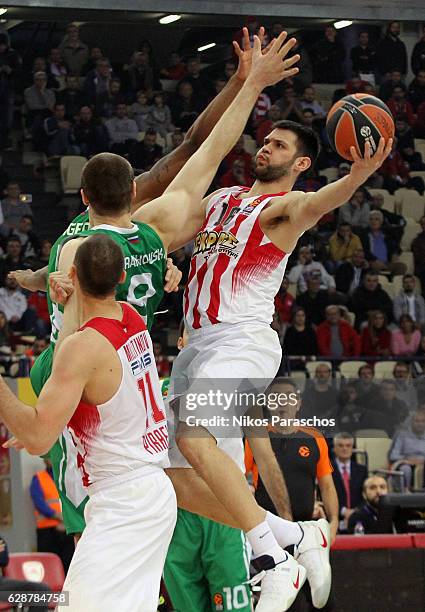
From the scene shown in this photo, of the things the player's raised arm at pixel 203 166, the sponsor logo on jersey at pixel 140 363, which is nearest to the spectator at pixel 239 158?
the player's raised arm at pixel 203 166

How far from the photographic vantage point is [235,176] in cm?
1880

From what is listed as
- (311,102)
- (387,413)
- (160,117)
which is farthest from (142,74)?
(387,413)

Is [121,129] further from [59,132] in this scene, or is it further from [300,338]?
[300,338]

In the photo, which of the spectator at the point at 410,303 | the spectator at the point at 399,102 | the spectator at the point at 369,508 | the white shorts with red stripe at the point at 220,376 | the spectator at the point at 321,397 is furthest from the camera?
the spectator at the point at 399,102

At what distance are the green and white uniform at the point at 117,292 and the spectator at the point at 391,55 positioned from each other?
1626 centimetres

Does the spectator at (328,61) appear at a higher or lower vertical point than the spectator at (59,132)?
higher

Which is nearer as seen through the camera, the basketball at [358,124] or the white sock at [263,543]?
the white sock at [263,543]

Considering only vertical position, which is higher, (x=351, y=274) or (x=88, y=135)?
(x=88, y=135)

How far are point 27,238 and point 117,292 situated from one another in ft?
35.8

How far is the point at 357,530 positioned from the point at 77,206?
9592 mm

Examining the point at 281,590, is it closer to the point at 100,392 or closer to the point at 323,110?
the point at 100,392

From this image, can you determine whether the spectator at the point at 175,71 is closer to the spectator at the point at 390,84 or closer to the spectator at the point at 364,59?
the spectator at the point at 364,59

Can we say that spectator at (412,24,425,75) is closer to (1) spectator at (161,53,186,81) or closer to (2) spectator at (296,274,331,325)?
(1) spectator at (161,53,186,81)

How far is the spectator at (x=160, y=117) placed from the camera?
19922mm
